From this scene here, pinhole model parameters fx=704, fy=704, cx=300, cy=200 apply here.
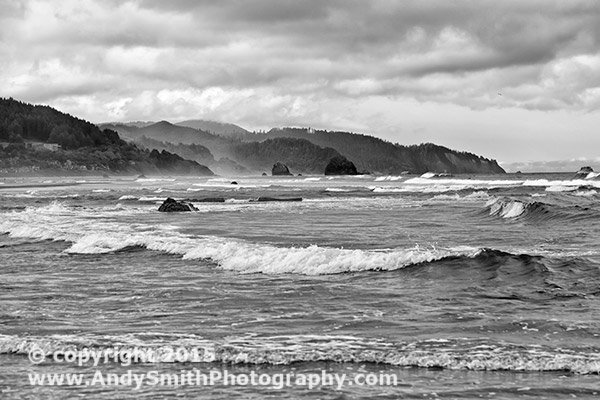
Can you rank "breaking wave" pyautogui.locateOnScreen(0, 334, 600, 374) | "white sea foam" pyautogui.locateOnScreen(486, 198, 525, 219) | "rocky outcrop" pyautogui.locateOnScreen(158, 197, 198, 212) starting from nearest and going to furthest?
"breaking wave" pyautogui.locateOnScreen(0, 334, 600, 374) < "white sea foam" pyautogui.locateOnScreen(486, 198, 525, 219) < "rocky outcrop" pyautogui.locateOnScreen(158, 197, 198, 212)

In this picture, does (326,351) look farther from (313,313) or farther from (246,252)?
(246,252)

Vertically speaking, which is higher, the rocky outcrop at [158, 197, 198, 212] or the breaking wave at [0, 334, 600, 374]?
the rocky outcrop at [158, 197, 198, 212]

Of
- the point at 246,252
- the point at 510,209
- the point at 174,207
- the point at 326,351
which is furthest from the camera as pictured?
the point at 174,207

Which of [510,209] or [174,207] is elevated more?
[174,207]

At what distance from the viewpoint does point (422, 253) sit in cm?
1582

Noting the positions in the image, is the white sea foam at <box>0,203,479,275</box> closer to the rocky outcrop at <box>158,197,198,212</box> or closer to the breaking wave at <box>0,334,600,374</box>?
the breaking wave at <box>0,334,600,374</box>

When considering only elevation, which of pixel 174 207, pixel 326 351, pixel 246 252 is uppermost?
pixel 174 207

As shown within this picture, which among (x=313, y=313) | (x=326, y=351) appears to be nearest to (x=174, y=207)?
(x=313, y=313)

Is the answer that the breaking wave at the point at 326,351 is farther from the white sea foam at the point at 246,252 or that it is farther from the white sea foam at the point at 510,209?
the white sea foam at the point at 510,209

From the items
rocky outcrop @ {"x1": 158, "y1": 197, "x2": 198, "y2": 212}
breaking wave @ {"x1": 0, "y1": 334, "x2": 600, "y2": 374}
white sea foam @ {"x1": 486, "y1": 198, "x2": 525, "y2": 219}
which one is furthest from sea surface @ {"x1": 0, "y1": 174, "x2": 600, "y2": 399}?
rocky outcrop @ {"x1": 158, "y1": 197, "x2": 198, "y2": 212}

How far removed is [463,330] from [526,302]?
94.7 inches

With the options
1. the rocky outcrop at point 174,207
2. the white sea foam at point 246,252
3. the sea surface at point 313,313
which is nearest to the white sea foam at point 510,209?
the sea surface at point 313,313

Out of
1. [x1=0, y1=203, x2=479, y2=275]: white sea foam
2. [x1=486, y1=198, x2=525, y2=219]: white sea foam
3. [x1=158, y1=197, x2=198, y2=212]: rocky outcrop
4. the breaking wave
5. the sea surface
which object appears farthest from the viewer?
[x1=158, y1=197, x2=198, y2=212]: rocky outcrop

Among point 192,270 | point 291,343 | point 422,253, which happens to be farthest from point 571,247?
point 291,343
